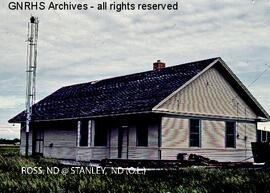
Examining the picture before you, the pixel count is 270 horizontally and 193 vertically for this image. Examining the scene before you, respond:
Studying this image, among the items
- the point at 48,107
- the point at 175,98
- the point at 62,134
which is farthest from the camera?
the point at 48,107

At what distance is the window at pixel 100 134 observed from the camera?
28.2 metres

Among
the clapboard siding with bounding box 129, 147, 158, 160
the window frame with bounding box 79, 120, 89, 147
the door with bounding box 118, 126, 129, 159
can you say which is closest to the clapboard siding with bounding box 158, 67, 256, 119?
the clapboard siding with bounding box 129, 147, 158, 160

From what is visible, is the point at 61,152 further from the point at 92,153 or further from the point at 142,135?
the point at 142,135

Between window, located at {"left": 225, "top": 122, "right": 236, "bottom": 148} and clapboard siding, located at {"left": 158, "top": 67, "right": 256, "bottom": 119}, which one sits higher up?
clapboard siding, located at {"left": 158, "top": 67, "right": 256, "bottom": 119}

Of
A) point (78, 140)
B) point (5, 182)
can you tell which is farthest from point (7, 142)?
point (5, 182)

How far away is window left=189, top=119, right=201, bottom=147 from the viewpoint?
84.1 feet

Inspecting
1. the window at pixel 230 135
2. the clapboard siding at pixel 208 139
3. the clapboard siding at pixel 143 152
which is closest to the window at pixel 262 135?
the clapboard siding at pixel 208 139

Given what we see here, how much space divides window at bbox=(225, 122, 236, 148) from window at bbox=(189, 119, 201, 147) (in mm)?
2278

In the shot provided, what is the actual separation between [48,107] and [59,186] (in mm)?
24666

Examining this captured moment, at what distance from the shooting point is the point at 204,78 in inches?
1045

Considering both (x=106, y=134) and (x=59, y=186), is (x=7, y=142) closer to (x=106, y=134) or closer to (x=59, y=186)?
(x=106, y=134)

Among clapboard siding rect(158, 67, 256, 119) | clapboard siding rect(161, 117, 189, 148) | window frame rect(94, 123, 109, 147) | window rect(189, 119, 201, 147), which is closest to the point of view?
clapboard siding rect(161, 117, 189, 148)

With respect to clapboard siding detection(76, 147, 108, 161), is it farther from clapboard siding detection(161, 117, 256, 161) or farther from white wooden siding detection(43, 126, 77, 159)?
clapboard siding detection(161, 117, 256, 161)

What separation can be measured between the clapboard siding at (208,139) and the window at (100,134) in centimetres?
510
